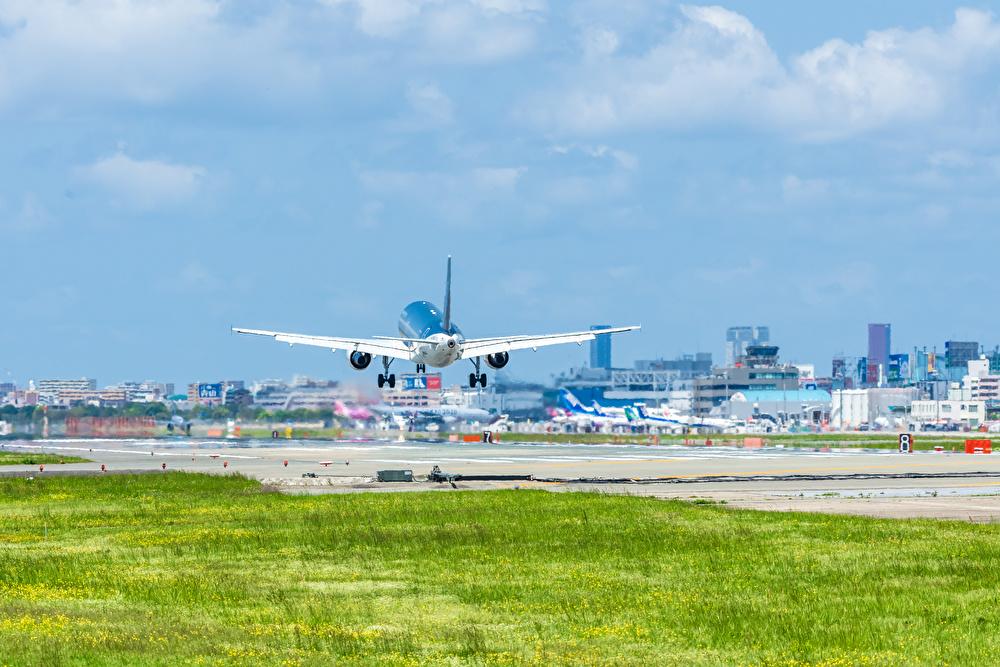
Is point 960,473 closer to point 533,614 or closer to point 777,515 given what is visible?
point 777,515

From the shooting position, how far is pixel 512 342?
101m

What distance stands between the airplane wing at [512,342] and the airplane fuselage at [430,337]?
2481 millimetres

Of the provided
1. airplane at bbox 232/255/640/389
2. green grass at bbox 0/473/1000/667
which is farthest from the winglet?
green grass at bbox 0/473/1000/667

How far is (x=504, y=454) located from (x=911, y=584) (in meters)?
80.2

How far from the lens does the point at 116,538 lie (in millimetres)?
35406

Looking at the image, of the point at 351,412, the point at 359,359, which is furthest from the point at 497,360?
the point at 351,412

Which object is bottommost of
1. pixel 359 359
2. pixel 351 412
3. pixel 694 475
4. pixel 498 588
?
pixel 694 475

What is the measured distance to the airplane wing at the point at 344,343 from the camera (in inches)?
3984

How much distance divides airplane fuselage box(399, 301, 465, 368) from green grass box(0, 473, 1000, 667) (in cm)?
5059

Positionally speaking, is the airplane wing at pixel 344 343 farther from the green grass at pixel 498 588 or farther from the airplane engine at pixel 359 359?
the green grass at pixel 498 588

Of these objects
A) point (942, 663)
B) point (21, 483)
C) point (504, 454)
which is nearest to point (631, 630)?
point (942, 663)

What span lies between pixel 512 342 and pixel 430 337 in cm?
882

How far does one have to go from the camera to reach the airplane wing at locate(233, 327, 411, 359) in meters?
101

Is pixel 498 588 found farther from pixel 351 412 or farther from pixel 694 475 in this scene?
pixel 351 412
